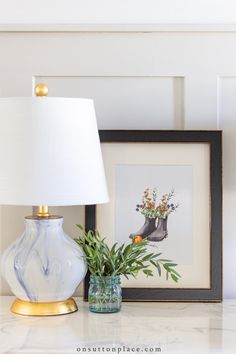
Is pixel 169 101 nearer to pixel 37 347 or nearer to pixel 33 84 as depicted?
pixel 33 84

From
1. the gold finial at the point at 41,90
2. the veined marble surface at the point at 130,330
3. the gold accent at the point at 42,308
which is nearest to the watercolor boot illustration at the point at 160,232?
the veined marble surface at the point at 130,330

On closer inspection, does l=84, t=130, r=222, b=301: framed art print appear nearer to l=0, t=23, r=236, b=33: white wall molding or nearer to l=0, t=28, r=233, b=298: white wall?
l=0, t=28, r=233, b=298: white wall

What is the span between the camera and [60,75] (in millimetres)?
1456

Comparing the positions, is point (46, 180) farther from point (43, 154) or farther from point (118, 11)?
point (118, 11)

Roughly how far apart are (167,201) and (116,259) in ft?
0.66

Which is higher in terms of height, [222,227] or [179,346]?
[222,227]

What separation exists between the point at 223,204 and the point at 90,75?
1.39ft

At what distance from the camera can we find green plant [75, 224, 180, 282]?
1293 mm

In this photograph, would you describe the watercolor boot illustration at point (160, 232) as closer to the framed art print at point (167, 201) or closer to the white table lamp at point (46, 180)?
the framed art print at point (167, 201)

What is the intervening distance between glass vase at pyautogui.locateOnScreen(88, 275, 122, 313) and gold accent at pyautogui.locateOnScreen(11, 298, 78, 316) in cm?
5

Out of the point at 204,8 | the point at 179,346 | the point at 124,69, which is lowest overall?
the point at 179,346

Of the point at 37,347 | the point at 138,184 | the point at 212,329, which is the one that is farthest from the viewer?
the point at 138,184

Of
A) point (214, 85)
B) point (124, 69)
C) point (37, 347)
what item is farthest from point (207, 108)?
point (37, 347)

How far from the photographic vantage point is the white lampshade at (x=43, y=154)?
3.88 ft
